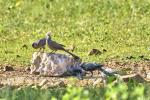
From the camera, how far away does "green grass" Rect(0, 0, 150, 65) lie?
13.1 meters

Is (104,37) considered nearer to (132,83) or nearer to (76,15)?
(76,15)

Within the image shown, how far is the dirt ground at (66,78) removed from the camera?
31.3ft

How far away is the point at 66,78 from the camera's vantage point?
1020 cm

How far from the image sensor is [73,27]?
15250mm

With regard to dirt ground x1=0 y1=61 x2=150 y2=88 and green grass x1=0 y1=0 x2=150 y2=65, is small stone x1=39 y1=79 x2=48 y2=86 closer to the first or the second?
dirt ground x1=0 y1=61 x2=150 y2=88

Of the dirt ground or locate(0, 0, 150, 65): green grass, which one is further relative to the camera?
locate(0, 0, 150, 65): green grass

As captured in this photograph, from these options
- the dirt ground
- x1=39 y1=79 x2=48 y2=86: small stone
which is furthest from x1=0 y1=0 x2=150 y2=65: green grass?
x1=39 y1=79 x2=48 y2=86: small stone

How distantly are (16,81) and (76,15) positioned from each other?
6371 mm

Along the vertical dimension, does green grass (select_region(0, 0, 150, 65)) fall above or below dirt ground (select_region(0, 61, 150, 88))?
above

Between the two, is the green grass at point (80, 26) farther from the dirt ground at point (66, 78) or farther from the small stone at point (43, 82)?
the small stone at point (43, 82)

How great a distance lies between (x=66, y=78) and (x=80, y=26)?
5175 millimetres

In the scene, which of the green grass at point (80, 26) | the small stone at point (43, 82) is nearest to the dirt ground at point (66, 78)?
the small stone at point (43, 82)

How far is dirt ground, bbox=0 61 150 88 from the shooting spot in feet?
31.3

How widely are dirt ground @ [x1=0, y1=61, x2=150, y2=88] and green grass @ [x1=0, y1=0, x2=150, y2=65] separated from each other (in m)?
0.72
